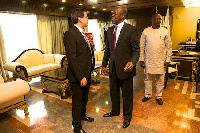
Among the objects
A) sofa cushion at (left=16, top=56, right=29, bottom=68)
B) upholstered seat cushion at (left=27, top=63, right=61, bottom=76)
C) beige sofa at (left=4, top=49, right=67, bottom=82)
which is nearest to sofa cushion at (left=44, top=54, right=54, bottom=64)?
beige sofa at (left=4, top=49, right=67, bottom=82)

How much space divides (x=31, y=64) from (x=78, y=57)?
3418mm

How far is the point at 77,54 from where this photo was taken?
1.84 m

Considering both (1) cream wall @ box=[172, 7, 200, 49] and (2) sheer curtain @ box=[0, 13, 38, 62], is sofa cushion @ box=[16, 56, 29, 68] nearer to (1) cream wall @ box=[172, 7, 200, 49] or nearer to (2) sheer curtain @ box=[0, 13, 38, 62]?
(2) sheer curtain @ box=[0, 13, 38, 62]

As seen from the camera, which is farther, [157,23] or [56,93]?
[56,93]

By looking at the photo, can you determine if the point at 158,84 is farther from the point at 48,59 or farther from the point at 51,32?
the point at 51,32

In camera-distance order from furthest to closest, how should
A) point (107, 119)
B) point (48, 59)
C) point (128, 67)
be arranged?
point (48, 59) → point (107, 119) → point (128, 67)

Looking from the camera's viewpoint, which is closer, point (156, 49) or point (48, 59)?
point (156, 49)

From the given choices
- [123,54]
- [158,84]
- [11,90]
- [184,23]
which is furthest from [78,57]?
[184,23]

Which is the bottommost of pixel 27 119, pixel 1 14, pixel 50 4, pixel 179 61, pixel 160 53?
pixel 27 119

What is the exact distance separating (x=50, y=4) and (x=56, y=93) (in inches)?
144

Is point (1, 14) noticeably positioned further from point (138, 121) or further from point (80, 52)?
point (138, 121)

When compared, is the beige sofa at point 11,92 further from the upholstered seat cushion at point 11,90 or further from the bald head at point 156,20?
the bald head at point 156,20


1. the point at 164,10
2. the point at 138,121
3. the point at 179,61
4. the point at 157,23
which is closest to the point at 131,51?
the point at 157,23

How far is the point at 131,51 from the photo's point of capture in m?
2.12
